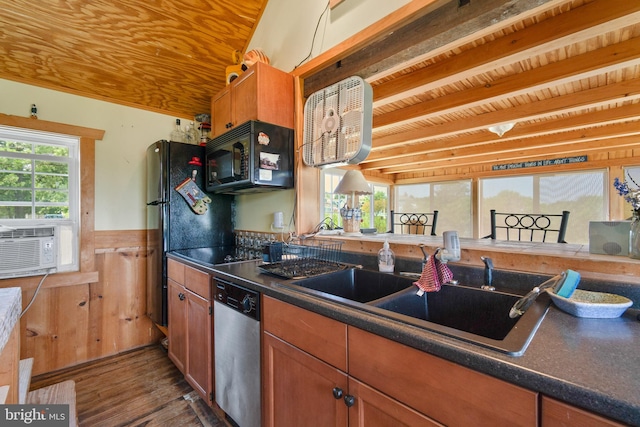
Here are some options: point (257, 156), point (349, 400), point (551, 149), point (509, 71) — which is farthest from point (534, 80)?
point (551, 149)

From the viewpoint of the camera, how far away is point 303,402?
1.05m

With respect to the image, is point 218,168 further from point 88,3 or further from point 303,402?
point 303,402

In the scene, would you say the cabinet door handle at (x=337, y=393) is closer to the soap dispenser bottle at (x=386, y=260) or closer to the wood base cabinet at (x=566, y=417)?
the wood base cabinet at (x=566, y=417)

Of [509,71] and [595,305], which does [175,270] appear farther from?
[509,71]

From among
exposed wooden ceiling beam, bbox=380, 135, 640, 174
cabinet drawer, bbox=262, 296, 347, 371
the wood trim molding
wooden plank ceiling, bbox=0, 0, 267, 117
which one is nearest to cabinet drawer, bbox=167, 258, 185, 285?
cabinet drawer, bbox=262, 296, 347, 371

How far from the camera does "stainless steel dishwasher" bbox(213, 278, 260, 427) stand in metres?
1.29

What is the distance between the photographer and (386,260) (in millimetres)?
1427

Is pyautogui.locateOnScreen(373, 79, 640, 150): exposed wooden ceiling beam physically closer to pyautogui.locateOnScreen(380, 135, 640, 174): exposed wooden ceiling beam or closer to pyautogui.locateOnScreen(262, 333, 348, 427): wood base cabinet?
pyautogui.locateOnScreen(380, 135, 640, 174): exposed wooden ceiling beam

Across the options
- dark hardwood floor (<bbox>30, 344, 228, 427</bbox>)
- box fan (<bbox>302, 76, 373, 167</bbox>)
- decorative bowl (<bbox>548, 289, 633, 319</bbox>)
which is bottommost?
dark hardwood floor (<bbox>30, 344, 228, 427</bbox>)

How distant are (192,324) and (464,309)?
1620mm

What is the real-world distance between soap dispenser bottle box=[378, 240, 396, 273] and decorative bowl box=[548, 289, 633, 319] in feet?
Answer: 2.15

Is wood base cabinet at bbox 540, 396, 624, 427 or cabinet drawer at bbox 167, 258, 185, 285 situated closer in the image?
wood base cabinet at bbox 540, 396, 624, 427

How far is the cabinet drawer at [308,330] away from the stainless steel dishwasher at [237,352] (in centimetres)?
12

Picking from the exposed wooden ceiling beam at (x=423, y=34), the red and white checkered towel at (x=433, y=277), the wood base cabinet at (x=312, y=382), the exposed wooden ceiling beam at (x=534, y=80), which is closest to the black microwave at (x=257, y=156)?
the exposed wooden ceiling beam at (x=423, y=34)
